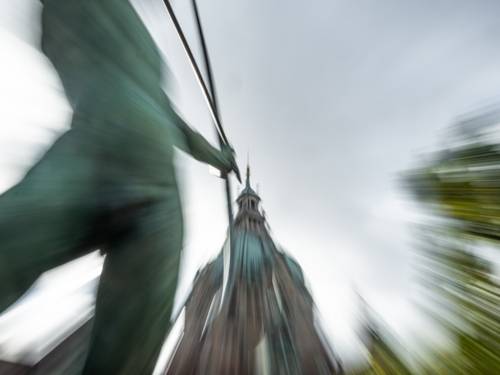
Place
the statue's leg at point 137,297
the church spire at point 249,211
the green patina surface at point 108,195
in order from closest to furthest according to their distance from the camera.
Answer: the green patina surface at point 108,195
the statue's leg at point 137,297
the church spire at point 249,211

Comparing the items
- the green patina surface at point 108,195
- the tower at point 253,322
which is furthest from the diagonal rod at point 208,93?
the tower at point 253,322

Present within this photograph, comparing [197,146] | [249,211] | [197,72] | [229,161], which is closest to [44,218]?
[197,146]

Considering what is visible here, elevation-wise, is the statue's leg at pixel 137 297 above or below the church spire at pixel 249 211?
above

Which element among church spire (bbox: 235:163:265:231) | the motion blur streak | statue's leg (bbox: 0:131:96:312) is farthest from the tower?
statue's leg (bbox: 0:131:96:312)

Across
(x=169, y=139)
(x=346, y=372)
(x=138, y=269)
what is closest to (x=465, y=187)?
(x=346, y=372)

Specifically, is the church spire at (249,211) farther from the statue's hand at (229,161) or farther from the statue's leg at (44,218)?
the statue's leg at (44,218)

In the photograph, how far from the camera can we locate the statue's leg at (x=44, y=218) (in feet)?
3.80

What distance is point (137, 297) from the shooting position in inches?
61.2

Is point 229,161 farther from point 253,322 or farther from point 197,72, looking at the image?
point 253,322

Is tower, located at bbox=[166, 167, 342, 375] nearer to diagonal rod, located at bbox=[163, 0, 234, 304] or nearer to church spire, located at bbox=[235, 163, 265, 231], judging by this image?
church spire, located at bbox=[235, 163, 265, 231]

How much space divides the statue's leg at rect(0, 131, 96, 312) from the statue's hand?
3.08 ft

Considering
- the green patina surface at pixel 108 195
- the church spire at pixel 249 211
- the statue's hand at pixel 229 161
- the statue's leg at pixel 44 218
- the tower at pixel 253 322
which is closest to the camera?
the statue's leg at pixel 44 218

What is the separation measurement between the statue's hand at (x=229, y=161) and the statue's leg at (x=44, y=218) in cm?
94

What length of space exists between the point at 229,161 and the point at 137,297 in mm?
1072
